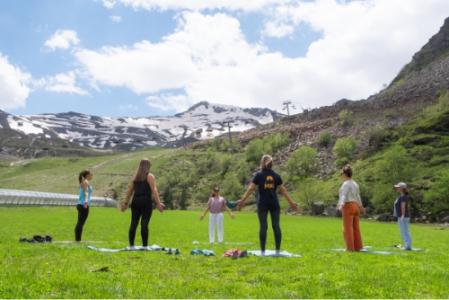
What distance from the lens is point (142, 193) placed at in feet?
51.0

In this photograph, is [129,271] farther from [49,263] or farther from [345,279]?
[345,279]

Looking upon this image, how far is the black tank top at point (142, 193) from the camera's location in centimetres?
1544

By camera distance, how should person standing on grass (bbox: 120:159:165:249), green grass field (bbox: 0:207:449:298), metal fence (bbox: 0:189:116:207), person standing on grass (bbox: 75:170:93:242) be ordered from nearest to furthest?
green grass field (bbox: 0:207:449:298) → person standing on grass (bbox: 120:159:165:249) → person standing on grass (bbox: 75:170:93:242) → metal fence (bbox: 0:189:116:207)

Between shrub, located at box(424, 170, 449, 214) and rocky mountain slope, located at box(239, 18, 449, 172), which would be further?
rocky mountain slope, located at box(239, 18, 449, 172)

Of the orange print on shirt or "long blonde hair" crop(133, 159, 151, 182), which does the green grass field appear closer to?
the orange print on shirt

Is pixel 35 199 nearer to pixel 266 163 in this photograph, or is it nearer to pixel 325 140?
pixel 266 163

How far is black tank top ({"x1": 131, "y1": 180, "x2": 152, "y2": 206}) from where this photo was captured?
15.4 m

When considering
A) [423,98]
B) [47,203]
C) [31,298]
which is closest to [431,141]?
[423,98]

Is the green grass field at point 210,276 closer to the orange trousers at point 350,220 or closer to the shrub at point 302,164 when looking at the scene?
the orange trousers at point 350,220

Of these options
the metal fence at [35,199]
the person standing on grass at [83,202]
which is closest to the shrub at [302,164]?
the metal fence at [35,199]

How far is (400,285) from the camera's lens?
951 centimetres

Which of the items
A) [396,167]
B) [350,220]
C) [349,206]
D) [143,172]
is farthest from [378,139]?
[143,172]

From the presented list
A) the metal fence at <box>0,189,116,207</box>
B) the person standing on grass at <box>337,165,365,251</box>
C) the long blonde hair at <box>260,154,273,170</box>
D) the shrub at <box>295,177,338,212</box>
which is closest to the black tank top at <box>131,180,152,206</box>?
the long blonde hair at <box>260,154,273,170</box>

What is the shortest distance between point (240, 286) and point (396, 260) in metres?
6.26
